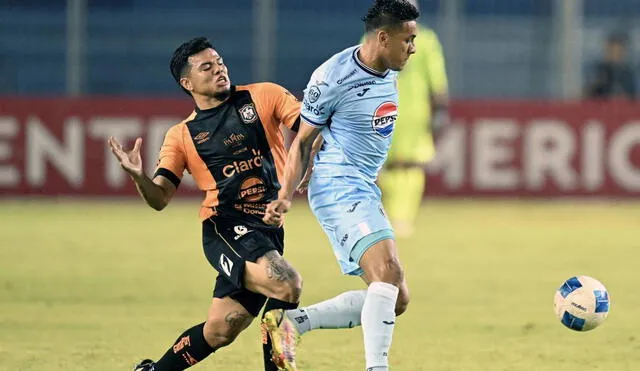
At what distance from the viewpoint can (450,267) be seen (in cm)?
1284

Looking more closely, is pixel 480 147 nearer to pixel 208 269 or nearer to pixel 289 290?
pixel 208 269

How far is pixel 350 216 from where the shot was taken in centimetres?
677

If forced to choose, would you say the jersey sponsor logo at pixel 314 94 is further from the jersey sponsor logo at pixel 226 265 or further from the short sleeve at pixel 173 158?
the jersey sponsor logo at pixel 226 265

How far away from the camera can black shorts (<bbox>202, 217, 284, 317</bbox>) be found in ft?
22.1

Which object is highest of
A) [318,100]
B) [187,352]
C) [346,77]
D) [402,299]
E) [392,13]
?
[392,13]

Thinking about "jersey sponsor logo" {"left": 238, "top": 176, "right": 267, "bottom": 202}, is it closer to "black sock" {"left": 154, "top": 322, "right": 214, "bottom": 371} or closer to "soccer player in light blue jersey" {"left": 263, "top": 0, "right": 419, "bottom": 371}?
"soccer player in light blue jersey" {"left": 263, "top": 0, "right": 419, "bottom": 371}

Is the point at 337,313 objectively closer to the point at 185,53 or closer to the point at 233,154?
the point at 233,154

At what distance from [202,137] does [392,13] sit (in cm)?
117

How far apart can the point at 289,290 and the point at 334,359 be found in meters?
1.38

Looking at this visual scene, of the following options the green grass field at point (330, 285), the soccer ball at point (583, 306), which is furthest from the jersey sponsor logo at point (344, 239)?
the soccer ball at point (583, 306)

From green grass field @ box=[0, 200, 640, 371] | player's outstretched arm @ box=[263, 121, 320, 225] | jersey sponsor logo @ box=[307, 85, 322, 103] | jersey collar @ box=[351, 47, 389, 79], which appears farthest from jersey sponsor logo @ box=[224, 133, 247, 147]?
green grass field @ box=[0, 200, 640, 371]

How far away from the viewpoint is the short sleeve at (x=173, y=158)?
6.99m

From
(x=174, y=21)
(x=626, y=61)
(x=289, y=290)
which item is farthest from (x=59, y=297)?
(x=626, y=61)

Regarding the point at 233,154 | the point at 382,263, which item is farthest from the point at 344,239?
the point at 233,154
